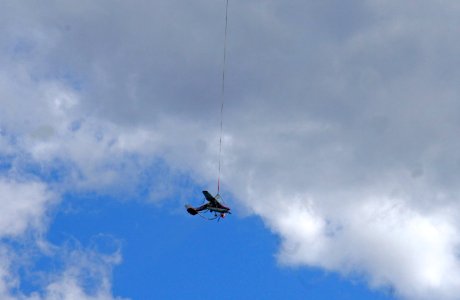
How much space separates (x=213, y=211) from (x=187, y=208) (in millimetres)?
4679

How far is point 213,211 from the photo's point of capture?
311 feet

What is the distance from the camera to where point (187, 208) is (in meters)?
96.7
